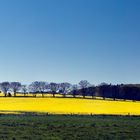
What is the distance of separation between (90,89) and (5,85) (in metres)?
35.4

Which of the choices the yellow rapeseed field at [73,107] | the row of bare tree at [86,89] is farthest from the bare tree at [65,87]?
the yellow rapeseed field at [73,107]

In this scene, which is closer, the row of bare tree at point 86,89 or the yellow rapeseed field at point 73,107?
the yellow rapeseed field at point 73,107

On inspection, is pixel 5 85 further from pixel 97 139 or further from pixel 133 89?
pixel 97 139

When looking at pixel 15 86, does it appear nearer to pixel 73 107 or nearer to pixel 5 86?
pixel 5 86

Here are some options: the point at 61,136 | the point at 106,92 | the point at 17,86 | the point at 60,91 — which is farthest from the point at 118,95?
the point at 61,136

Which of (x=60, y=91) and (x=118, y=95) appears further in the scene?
(x=60, y=91)

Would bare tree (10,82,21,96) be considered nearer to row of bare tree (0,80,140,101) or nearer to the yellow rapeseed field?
row of bare tree (0,80,140,101)

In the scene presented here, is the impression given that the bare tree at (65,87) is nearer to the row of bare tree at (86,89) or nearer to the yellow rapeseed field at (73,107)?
the row of bare tree at (86,89)

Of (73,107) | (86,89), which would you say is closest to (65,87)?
(86,89)

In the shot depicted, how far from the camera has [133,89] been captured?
133m

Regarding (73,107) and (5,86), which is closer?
(73,107)

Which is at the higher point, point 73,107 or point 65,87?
point 65,87

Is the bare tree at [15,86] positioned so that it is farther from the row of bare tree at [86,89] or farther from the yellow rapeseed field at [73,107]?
the yellow rapeseed field at [73,107]

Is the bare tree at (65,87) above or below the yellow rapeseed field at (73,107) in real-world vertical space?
above
